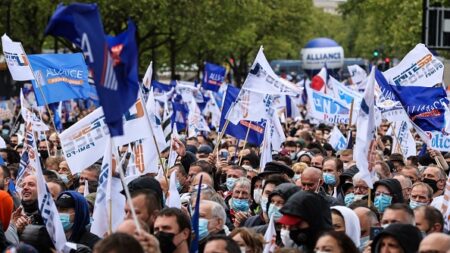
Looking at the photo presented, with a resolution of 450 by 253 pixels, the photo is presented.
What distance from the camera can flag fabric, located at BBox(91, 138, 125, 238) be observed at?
30.5 ft

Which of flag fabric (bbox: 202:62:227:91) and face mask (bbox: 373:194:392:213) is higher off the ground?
flag fabric (bbox: 202:62:227:91)

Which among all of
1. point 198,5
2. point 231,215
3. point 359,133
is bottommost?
→ point 231,215

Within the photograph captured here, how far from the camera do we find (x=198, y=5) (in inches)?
1618

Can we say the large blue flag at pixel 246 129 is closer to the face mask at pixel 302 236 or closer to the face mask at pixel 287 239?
the face mask at pixel 287 239


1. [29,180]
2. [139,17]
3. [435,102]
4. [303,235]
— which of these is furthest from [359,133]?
[139,17]

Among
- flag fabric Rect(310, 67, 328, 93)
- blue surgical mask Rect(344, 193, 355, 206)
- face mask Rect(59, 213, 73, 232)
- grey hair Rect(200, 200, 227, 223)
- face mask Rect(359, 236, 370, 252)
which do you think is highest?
flag fabric Rect(310, 67, 328, 93)

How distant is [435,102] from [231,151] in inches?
168

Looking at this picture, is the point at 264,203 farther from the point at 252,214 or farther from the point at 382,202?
the point at 382,202

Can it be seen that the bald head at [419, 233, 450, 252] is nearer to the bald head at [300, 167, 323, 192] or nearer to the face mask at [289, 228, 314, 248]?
the face mask at [289, 228, 314, 248]

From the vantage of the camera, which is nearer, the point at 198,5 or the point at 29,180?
the point at 29,180

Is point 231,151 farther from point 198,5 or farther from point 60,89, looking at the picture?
point 198,5

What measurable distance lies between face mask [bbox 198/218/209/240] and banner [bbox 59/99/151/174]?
2490 mm

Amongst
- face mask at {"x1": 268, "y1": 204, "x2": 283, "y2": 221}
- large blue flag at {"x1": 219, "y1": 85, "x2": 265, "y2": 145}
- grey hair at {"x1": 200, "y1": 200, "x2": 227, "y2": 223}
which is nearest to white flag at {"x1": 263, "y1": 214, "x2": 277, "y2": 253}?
grey hair at {"x1": 200, "y1": 200, "x2": 227, "y2": 223}

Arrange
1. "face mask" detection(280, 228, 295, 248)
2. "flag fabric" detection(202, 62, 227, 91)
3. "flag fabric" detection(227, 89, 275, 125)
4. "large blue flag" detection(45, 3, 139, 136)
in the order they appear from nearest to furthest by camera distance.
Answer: "large blue flag" detection(45, 3, 139, 136) → "face mask" detection(280, 228, 295, 248) → "flag fabric" detection(227, 89, 275, 125) → "flag fabric" detection(202, 62, 227, 91)
